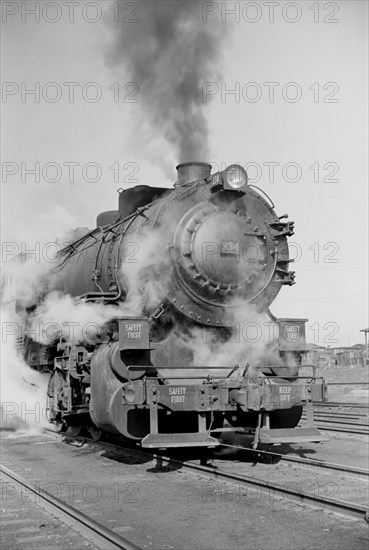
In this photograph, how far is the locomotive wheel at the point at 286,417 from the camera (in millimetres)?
9016

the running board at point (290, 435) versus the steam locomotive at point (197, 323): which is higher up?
the steam locomotive at point (197, 323)

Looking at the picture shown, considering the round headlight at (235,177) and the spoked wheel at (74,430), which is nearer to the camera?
the round headlight at (235,177)

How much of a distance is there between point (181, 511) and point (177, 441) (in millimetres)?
1619

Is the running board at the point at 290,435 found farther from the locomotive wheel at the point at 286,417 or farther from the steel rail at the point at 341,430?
the steel rail at the point at 341,430

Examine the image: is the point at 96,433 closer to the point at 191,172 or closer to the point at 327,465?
the point at 327,465

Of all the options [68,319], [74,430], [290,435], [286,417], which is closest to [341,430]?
[286,417]

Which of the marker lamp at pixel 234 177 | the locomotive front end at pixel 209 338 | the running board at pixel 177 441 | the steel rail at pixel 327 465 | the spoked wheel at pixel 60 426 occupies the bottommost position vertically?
the spoked wheel at pixel 60 426

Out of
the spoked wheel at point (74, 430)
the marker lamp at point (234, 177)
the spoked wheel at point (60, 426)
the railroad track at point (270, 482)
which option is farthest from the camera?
the spoked wheel at point (60, 426)

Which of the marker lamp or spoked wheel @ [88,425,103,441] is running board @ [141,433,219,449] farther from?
A: the marker lamp

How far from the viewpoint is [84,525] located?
5.42 metres

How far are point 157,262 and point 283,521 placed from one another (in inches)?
151

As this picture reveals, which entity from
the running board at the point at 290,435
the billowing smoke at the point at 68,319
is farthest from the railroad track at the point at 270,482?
the billowing smoke at the point at 68,319

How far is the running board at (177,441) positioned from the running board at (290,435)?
0.74 meters

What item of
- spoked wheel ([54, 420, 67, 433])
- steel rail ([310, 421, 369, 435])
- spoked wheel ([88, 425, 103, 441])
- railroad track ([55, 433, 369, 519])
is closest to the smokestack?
railroad track ([55, 433, 369, 519])
